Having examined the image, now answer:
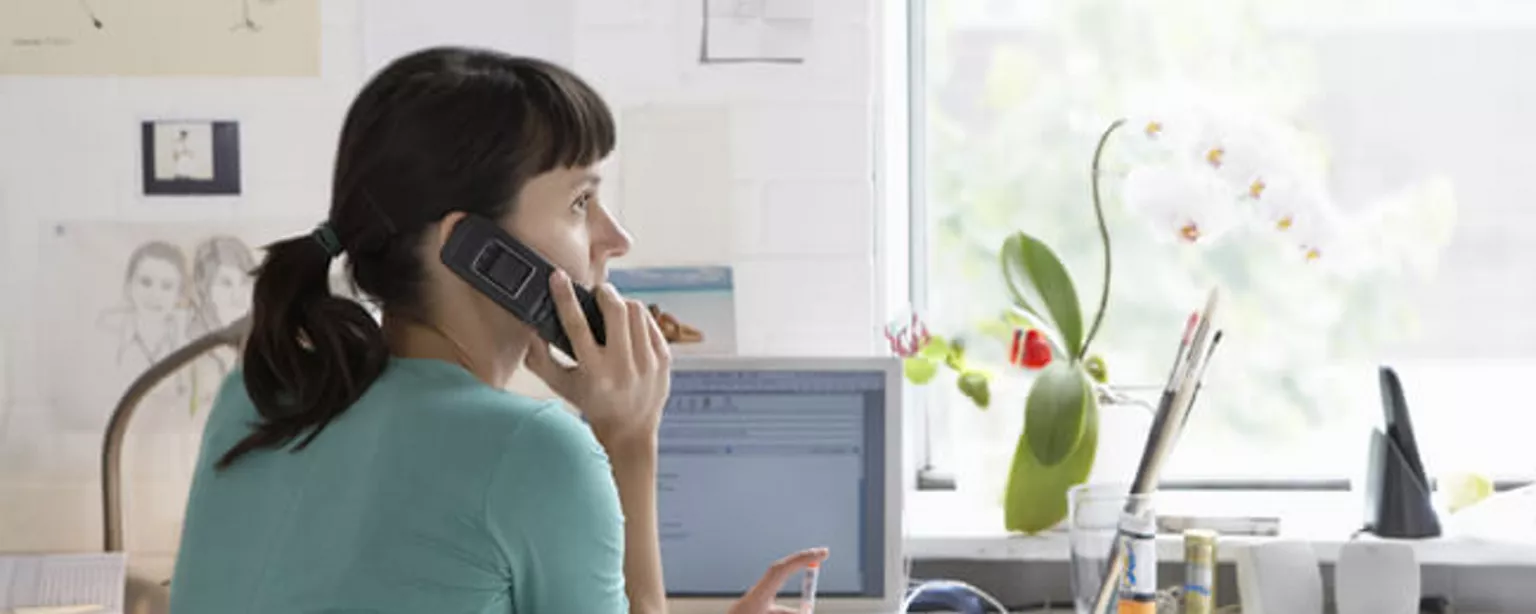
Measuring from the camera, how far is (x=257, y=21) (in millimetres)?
2174

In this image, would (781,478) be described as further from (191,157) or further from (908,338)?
(191,157)

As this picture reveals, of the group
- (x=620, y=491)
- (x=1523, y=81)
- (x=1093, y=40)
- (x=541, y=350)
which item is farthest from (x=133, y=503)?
(x=1523, y=81)

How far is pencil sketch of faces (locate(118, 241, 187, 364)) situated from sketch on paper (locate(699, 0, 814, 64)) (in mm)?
675

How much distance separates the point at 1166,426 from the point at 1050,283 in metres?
0.37

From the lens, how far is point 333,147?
219 cm

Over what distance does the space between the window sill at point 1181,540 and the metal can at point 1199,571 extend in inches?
8.7

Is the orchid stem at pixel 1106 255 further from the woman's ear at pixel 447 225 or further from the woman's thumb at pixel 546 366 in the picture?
the woman's ear at pixel 447 225

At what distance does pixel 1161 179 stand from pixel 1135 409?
0.27 m

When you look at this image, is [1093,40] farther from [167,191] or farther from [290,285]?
[290,285]

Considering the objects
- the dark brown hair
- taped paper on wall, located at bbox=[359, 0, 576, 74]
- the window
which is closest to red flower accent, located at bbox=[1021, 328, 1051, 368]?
the window

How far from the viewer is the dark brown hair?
1185 mm

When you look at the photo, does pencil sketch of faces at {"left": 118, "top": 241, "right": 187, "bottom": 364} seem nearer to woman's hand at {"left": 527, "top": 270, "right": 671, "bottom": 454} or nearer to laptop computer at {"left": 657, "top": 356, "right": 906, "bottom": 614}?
Result: laptop computer at {"left": 657, "top": 356, "right": 906, "bottom": 614}

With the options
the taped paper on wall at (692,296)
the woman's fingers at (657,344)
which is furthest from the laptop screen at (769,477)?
the woman's fingers at (657,344)

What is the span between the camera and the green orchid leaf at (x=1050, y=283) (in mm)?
2184
